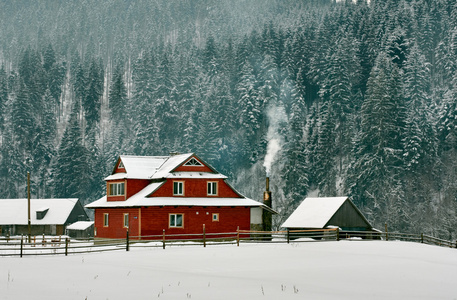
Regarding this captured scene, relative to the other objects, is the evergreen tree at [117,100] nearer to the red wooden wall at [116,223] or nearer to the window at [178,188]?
the red wooden wall at [116,223]

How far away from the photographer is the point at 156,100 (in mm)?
128500

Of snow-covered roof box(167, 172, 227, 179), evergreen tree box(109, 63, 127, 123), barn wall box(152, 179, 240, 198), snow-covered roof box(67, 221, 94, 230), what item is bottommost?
snow-covered roof box(67, 221, 94, 230)

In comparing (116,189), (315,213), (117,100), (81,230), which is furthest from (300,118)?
(116,189)

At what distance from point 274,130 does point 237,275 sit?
90.4 meters

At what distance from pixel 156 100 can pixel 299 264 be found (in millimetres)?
101224

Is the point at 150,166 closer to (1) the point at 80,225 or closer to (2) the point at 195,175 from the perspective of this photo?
(2) the point at 195,175

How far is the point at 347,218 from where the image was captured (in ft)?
189

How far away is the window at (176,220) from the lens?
5328 centimetres

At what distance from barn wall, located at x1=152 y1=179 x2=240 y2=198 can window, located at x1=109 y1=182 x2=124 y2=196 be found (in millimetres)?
4512

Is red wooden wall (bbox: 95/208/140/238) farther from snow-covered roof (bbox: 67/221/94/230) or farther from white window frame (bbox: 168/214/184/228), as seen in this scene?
snow-covered roof (bbox: 67/221/94/230)

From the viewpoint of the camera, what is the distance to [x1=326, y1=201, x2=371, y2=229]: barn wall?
56.9 m

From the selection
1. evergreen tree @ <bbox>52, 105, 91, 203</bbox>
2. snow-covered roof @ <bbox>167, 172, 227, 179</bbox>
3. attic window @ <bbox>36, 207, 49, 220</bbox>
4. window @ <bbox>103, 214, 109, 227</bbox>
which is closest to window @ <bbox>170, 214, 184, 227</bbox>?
snow-covered roof @ <bbox>167, 172, 227, 179</bbox>

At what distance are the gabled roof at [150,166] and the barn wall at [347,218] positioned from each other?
35.9 feet

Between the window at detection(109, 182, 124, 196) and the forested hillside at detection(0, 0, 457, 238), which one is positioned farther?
the forested hillside at detection(0, 0, 457, 238)
